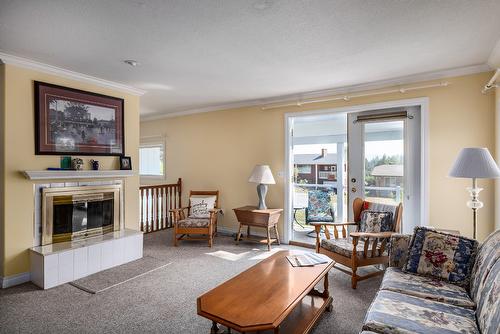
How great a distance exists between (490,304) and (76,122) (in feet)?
13.1

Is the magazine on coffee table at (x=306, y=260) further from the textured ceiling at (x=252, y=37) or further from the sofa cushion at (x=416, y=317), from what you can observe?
the textured ceiling at (x=252, y=37)

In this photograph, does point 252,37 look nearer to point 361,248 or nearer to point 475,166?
point 475,166

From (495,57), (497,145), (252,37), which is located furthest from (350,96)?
(252,37)

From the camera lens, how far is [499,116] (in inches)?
107

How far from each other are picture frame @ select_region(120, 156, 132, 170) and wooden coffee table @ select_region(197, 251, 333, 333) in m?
2.42

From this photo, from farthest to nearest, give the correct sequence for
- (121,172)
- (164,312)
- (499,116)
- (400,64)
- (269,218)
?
(269,218), (121,172), (400,64), (499,116), (164,312)

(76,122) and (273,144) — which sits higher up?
(76,122)

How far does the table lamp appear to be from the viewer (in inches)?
163

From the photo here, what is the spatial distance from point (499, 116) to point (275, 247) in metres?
3.07

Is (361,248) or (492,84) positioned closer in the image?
(492,84)

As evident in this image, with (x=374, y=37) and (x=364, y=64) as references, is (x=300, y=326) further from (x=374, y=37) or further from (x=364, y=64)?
(x=364, y=64)

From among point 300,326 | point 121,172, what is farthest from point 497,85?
point 121,172

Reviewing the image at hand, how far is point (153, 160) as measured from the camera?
252 inches

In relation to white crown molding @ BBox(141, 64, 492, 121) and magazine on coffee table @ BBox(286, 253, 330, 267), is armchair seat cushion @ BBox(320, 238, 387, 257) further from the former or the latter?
white crown molding @ BBox(141, 64, 492, 121)
